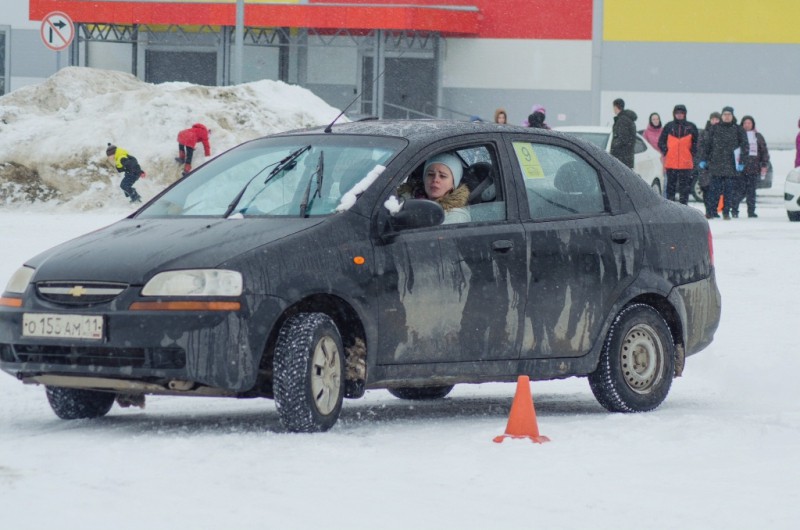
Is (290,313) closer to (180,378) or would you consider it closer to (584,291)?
(180,378)

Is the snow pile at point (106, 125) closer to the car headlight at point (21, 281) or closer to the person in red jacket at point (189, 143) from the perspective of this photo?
the person in red jacket at point (189, 143)

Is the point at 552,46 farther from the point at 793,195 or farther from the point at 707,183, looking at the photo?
the point at 793,195

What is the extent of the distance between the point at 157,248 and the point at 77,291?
0.39 meters

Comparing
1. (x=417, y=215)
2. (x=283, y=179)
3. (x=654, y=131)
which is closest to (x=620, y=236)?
(x=417, y=215)

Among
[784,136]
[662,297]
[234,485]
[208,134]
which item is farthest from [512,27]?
[234,485]

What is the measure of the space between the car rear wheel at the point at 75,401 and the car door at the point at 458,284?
1471 millimetres

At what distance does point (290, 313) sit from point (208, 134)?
2214cm

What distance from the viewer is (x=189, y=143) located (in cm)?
2792

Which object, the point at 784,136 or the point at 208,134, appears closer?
the point at 208,134

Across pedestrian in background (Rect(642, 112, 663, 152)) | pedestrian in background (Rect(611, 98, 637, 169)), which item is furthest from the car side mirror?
pedestrian in background (Rect(642, 112, 663, 152))

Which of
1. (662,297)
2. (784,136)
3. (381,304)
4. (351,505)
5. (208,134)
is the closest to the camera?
(351,505)

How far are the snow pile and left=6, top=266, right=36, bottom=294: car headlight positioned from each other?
740 inches

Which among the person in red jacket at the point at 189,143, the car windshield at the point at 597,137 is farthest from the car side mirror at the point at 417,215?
the person in red jacket at the point at 189,143

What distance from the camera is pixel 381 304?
24.7 ft
